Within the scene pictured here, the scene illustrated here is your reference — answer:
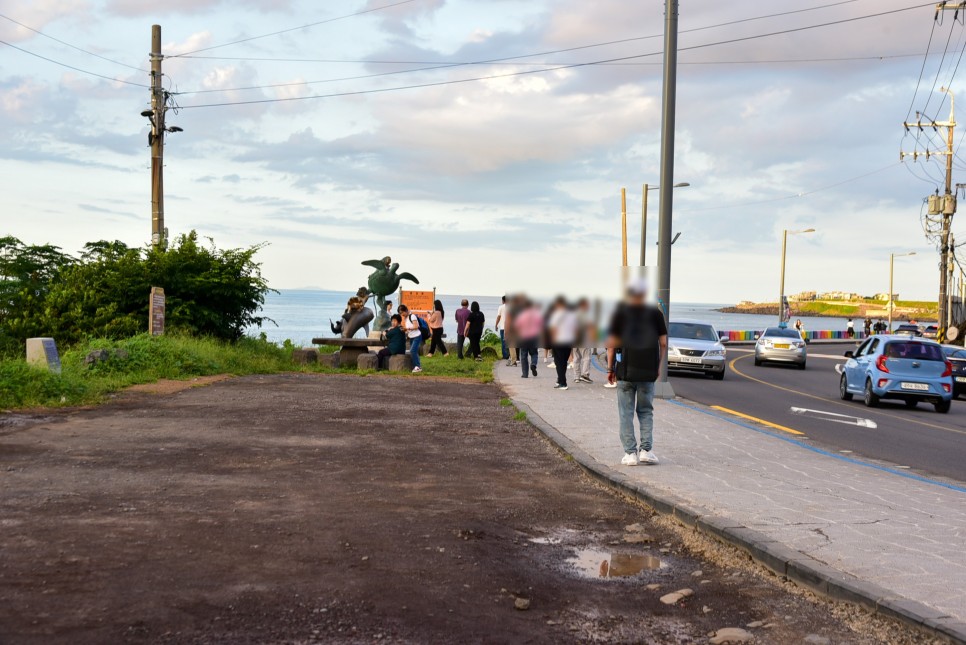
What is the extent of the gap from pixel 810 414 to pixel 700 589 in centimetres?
1383

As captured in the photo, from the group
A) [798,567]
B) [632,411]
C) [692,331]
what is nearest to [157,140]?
[692,331]

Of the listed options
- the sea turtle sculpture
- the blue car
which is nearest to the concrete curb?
the blue car

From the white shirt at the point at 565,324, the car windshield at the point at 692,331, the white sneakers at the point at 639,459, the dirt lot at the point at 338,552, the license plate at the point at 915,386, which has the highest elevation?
the white shirt at the point at 565,324

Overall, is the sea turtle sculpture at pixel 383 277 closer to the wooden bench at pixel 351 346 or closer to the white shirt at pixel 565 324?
the wooden bench at pixel 351 346

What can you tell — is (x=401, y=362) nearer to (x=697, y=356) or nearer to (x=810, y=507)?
(x=697, y=356)

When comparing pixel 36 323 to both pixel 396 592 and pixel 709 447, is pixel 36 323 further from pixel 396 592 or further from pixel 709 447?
pixel 396 592

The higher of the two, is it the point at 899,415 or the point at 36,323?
the point at 36,323

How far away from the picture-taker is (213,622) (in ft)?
15.4

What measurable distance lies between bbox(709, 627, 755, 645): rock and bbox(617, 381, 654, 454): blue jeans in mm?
5066

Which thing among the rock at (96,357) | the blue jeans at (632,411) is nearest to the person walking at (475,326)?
the rock at (96,357)

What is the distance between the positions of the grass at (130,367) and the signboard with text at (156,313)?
463 millimetres

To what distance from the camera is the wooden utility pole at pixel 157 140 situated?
25312mm

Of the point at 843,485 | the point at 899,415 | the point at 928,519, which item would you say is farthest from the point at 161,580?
the point at 899,415

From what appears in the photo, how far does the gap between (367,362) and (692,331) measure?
11.0 m
